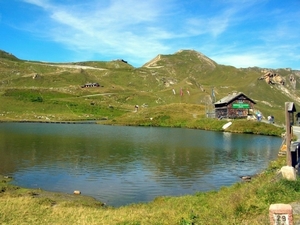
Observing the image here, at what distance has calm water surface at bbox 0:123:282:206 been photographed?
105ft

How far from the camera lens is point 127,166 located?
42.2 metres

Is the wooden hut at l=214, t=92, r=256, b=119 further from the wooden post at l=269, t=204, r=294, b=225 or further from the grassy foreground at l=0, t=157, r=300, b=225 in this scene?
the wooden post at l=269, t=204, r=294, b=225

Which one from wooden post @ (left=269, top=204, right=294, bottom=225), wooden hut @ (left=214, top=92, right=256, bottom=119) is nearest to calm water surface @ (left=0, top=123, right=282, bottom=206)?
wooden post @ (left=269, top=204, right=294, bottom=225)

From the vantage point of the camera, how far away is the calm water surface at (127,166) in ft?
105

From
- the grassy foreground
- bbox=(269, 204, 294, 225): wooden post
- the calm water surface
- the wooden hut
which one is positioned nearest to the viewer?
bbox=(269, 204, 294, 225): wooden post

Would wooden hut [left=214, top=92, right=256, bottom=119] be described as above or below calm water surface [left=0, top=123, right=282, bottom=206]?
above

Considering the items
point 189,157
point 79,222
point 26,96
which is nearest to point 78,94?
point 26,96

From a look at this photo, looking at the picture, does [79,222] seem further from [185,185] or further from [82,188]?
[185,185]

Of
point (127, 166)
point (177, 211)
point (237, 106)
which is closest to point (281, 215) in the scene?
point (177, 211)

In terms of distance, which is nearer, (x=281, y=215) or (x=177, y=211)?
(x=281, y=215)

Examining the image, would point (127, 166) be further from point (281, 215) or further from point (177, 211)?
point (281, 215)

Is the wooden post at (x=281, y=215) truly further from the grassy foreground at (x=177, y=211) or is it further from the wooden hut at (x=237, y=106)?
the wooden hut at (x=237, y=106)

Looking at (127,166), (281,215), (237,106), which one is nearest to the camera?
(281,215)

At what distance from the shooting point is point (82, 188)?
31.8m
